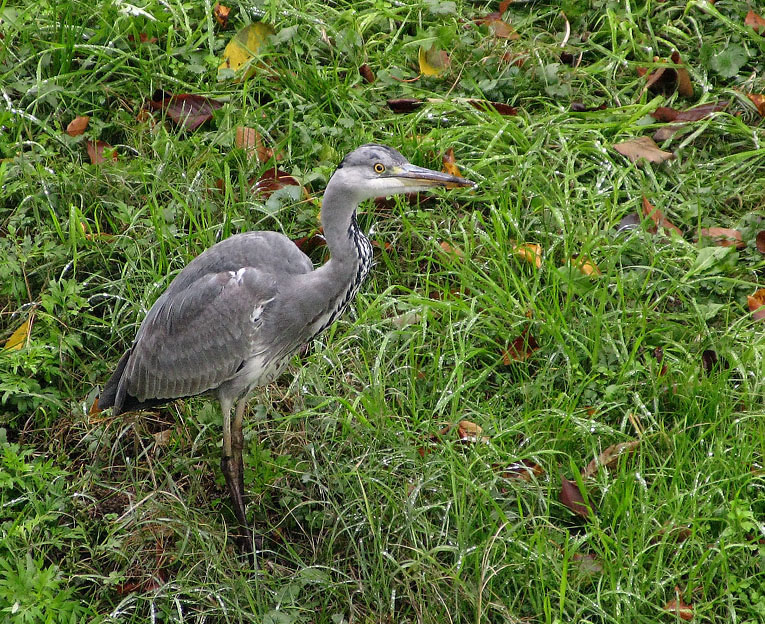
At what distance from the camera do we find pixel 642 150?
5.05 metres

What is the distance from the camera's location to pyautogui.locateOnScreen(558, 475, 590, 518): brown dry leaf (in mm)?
3791

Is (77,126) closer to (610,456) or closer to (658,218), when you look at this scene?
(658,218)

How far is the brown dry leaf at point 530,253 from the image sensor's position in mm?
4554

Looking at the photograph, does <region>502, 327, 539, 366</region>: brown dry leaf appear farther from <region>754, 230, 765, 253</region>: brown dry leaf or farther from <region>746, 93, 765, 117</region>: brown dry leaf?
<region>746, 93, 765, 117</region>: brown dry leaf

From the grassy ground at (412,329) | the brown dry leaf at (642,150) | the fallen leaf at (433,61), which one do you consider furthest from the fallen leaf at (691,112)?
the fallen leaf at (433,61)

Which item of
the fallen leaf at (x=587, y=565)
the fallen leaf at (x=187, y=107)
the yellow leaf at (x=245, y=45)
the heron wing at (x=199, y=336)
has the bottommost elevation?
the fallen leaf at (x=587, y=565)

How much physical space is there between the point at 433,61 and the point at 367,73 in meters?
0.37

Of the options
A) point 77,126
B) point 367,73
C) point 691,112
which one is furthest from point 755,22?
point 77,126

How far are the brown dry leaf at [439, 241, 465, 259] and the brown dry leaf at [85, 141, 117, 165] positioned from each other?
177cm

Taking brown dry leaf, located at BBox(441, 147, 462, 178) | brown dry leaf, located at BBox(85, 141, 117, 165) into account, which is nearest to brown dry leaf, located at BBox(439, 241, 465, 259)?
brown dry leaf, located at BBox(441, 147, 462, 178)

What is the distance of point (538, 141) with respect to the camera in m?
4.97

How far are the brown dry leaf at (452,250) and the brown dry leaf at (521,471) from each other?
1117 mm

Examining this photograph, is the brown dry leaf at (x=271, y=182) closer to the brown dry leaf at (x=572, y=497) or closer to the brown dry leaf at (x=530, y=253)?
the brown dry leaf at (x=530, y=253)

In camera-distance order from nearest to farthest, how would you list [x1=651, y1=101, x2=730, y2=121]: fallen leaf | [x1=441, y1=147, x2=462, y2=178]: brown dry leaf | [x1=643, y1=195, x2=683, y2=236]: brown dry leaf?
[x1=643, y1=195, x2=683, y2=236]: brown dry leaf, [x1=441, y1=147, x2=462, y2=178]: brown dry leaf, [x1=651, y1=101, x2=730, y2=121]: fallen leaf
